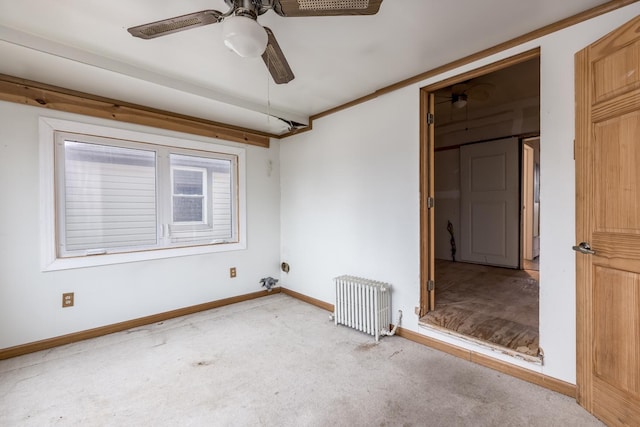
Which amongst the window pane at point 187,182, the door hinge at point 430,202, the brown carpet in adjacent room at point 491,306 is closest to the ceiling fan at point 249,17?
the door hinge at point 430,202

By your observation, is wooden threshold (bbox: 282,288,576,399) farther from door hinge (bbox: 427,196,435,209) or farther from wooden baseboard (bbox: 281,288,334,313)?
door hinge (bbox: 427,196,435,209)

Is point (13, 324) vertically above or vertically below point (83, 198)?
below

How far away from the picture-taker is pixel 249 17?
1.44 meters

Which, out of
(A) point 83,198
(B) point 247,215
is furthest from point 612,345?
(A) point 83,198

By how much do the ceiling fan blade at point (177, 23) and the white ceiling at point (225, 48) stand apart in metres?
0.27

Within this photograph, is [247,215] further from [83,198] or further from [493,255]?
[493,255]

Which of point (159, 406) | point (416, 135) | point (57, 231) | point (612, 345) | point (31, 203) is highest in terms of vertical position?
point (416, 135)

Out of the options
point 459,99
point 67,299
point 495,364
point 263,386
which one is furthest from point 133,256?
point 459,99

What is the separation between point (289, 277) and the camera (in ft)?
13.3

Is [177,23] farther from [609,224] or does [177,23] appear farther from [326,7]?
[609,224]

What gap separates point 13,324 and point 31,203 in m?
1.02

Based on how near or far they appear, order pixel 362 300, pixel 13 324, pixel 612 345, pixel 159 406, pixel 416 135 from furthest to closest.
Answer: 1. pixel 362 300
2. pixel 416 135
3. pixel 13 324
4. pixel 159 406
5. pixel 612 345

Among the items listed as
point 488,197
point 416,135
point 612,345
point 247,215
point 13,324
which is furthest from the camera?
point 488,197

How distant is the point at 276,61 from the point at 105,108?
211 cm
